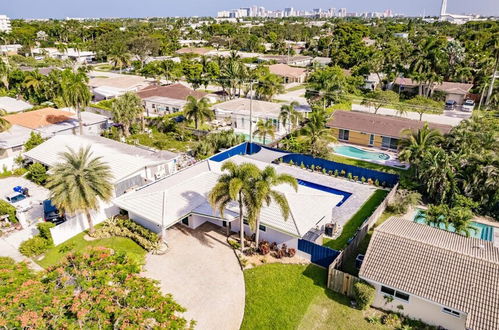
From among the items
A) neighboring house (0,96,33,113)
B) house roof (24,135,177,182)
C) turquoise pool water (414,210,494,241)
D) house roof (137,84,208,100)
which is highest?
house roof (137,84,208,100)

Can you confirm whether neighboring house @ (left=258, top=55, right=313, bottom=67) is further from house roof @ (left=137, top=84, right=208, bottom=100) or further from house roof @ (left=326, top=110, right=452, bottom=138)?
house roof @ (left=326, top=110, right=452, bottom=138)

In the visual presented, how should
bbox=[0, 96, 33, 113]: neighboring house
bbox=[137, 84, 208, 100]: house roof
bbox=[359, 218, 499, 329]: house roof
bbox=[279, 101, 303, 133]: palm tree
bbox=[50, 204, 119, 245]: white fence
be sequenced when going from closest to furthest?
bbox=[359, 218, 499, 329]: house roof
bbox=[50, 204, 119, 245]: white fence
bbox=[279, 101, 303, 133]: palm tree
bbox=[0, 96, 33, 113]: neighboring house
bbox=[137, 84, 208, 100]: house roof

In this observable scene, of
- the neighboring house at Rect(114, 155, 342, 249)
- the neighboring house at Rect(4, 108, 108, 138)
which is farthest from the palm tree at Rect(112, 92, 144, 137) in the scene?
the neighboring house at Rect(114, 155, 342, 249)

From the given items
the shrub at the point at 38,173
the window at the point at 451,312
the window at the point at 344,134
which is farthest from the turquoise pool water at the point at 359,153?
the shrub at the point at 38,173

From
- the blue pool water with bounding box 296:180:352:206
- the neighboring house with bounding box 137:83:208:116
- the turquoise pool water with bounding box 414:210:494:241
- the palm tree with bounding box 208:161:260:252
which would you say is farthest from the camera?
the neighboring house with bounding box 137:83:208:116

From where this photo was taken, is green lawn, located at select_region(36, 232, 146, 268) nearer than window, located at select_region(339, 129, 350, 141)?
Yes

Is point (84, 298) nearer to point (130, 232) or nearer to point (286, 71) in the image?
point (130, 232)

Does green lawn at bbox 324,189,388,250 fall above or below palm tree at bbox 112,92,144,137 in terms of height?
below
